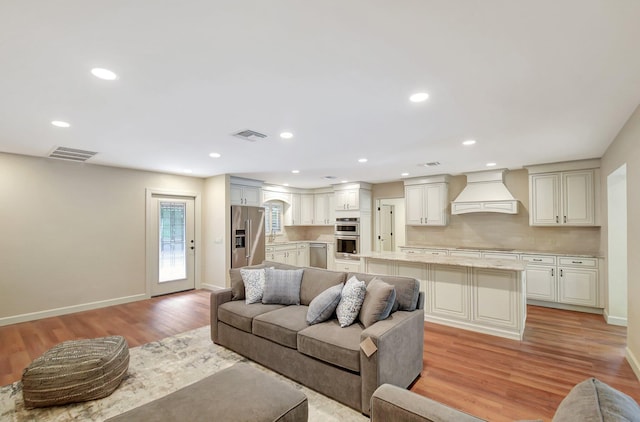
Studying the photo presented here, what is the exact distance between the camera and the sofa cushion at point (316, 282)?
3.23m

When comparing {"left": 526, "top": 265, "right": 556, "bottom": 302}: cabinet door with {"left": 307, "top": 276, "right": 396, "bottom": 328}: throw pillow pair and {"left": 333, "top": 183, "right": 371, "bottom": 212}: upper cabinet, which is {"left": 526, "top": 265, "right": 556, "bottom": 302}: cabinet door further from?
{"left": 307, "top": 276, "right": 396, "bottom": 328}: throw pillow pair

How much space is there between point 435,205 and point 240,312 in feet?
15.8

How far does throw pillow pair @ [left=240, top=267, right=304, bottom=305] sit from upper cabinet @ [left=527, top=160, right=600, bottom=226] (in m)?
4.54

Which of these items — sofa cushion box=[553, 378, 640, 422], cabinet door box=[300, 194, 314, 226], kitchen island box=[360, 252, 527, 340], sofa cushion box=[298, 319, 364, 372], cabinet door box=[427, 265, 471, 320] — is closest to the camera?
sofa cushion box=[553, 378, 640, 422]

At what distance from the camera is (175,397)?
5.74 feet

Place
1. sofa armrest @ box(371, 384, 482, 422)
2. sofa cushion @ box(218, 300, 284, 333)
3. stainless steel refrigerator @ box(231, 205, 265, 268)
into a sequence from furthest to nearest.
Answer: stainless steel refrigerator @ box(231, 205, 265, 268), sofa cushion @ box(218, 300, 284, 333), sofa armrest @ box(371, 384, 482, 422)

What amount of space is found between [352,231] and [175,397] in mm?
6004

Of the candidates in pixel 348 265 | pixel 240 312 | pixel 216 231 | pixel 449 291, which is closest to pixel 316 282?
pixel 240 312

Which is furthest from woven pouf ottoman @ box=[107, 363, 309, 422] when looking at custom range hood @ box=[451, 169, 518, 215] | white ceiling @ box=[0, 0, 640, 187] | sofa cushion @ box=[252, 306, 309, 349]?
custom range hood @ box=[451, 169, 518, 215]

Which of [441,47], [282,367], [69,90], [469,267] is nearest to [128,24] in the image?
[69,90]

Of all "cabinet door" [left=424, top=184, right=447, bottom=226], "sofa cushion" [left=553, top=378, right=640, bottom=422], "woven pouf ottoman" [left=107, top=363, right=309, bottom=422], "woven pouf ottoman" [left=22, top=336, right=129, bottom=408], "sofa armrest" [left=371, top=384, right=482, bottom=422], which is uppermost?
"cabinet door" [left=424, top=184, right=447, bottom=226]

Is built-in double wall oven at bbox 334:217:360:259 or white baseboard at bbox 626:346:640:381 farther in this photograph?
built-in double wall oven at bbox 334:217:360:259

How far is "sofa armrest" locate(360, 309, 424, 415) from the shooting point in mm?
2141

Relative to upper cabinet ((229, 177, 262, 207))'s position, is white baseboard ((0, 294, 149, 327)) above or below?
below
